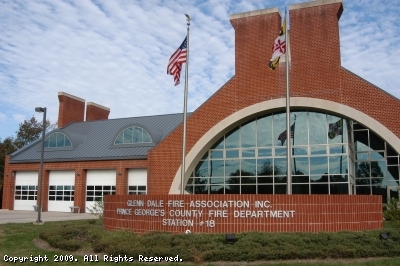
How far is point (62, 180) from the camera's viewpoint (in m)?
38.0

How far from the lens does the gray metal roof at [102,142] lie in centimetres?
3516

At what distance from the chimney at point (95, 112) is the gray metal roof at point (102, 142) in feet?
10.9

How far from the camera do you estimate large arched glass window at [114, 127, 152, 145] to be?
35.2 meters

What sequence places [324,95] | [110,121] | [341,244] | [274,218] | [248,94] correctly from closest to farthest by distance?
[341,244], [274,218], [324,95], [248,94], [110,121]

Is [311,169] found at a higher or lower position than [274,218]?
higher

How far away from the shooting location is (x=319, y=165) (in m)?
24.7

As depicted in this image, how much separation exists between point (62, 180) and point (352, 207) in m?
29.4

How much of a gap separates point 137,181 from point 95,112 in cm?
1673

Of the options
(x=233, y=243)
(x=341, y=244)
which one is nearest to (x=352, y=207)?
(x=341, y=244)

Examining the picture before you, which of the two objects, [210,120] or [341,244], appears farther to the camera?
[210,120]

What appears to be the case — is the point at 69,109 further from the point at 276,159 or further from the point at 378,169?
the point at 378,169

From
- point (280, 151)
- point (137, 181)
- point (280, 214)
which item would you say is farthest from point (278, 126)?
point (137, 181)

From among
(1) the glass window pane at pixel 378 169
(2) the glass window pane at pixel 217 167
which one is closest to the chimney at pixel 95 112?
(2) the glass window pane at pixel 217 167

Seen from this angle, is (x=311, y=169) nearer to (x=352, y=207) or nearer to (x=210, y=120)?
(x=210, y=120)
